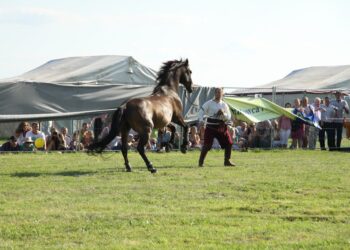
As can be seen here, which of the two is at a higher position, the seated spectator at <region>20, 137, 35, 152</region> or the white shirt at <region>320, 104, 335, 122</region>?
the white shirt at <region>320, 104, 335, 122</region>

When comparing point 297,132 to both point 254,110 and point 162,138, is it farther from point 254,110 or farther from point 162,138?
point 162,138

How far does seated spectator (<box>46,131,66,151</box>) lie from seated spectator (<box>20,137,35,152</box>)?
52 centimetres

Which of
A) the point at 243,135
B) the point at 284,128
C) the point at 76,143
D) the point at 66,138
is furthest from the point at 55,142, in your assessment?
the point at 284,128

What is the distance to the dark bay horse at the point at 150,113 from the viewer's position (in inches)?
579

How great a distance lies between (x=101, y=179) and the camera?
1325 centimetres

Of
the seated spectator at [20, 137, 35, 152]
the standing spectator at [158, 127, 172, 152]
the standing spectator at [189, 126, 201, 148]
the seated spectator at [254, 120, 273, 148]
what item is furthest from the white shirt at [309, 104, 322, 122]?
the seated spectator at [20, 137, 35, 152]

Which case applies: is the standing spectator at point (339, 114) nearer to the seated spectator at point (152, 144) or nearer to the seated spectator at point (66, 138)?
the seated spectator at point (152, 144)

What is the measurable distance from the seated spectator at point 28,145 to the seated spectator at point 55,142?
525mm

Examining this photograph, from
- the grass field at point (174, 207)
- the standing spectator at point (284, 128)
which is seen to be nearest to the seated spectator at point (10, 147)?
the grass field at point (174, 207)

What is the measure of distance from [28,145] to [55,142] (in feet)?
2.60

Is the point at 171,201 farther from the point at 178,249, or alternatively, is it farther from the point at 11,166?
the point at 11,166

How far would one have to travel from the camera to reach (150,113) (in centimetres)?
1510

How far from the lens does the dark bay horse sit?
14.7 metres

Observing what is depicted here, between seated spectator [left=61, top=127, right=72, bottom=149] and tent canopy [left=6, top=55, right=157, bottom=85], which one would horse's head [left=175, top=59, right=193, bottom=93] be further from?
tent canopy [left=6, top=55, right=157, bottom=85]
